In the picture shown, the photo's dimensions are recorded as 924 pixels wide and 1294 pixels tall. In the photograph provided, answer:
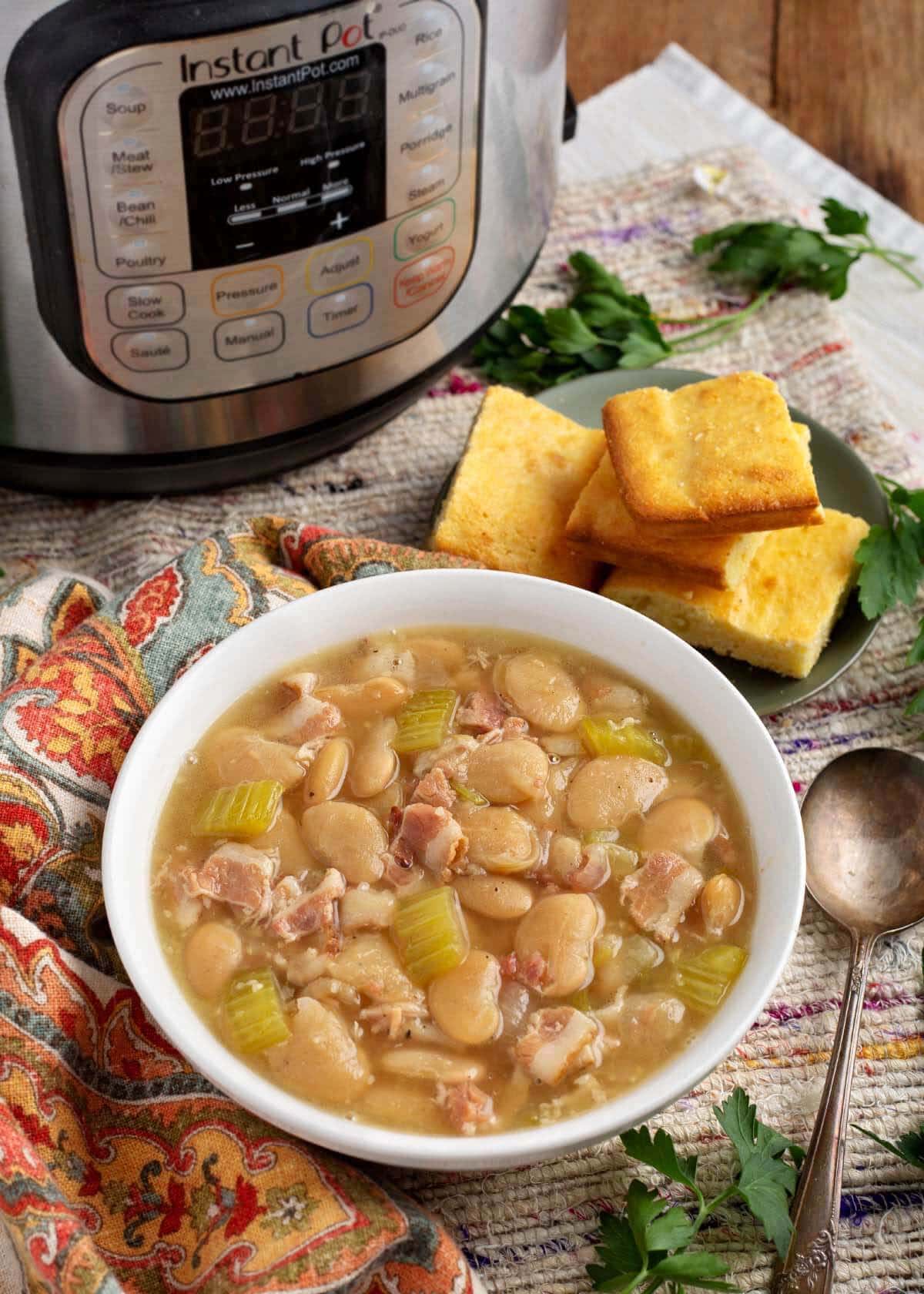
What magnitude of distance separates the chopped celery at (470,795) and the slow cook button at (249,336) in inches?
24.1

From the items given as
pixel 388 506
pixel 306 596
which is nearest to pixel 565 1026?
pixel 306 596

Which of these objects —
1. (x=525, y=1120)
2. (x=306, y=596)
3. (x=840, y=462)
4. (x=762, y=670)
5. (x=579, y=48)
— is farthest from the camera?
(x=579, y=48)

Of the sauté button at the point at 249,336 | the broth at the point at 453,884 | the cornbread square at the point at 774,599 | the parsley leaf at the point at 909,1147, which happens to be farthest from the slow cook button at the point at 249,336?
the parsley leaf at the point at 909,1147

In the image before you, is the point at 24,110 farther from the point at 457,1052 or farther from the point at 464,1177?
the point at 464,1177

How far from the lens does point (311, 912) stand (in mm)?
1271

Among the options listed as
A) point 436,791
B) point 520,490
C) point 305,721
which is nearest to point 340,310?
point 520,490

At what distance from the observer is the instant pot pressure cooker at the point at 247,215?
1396mm

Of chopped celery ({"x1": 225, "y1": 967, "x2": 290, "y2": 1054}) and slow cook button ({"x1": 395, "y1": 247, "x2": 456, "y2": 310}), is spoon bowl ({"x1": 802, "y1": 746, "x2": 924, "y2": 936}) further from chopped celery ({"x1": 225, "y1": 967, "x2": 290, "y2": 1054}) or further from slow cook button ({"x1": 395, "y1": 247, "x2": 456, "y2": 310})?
slow cook button ({"x1": 395, "y1": 247, "x2": 456, "y2": 310})

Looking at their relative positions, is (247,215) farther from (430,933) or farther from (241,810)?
(430,933)

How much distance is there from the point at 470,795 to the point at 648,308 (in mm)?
1075

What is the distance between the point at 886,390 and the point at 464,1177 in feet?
4.55

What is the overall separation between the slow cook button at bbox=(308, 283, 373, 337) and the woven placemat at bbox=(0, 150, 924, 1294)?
0.34 m

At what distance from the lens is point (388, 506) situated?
1.99 metres

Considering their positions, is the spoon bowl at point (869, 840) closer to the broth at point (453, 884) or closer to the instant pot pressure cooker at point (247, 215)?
the broth at point (453, 884)
